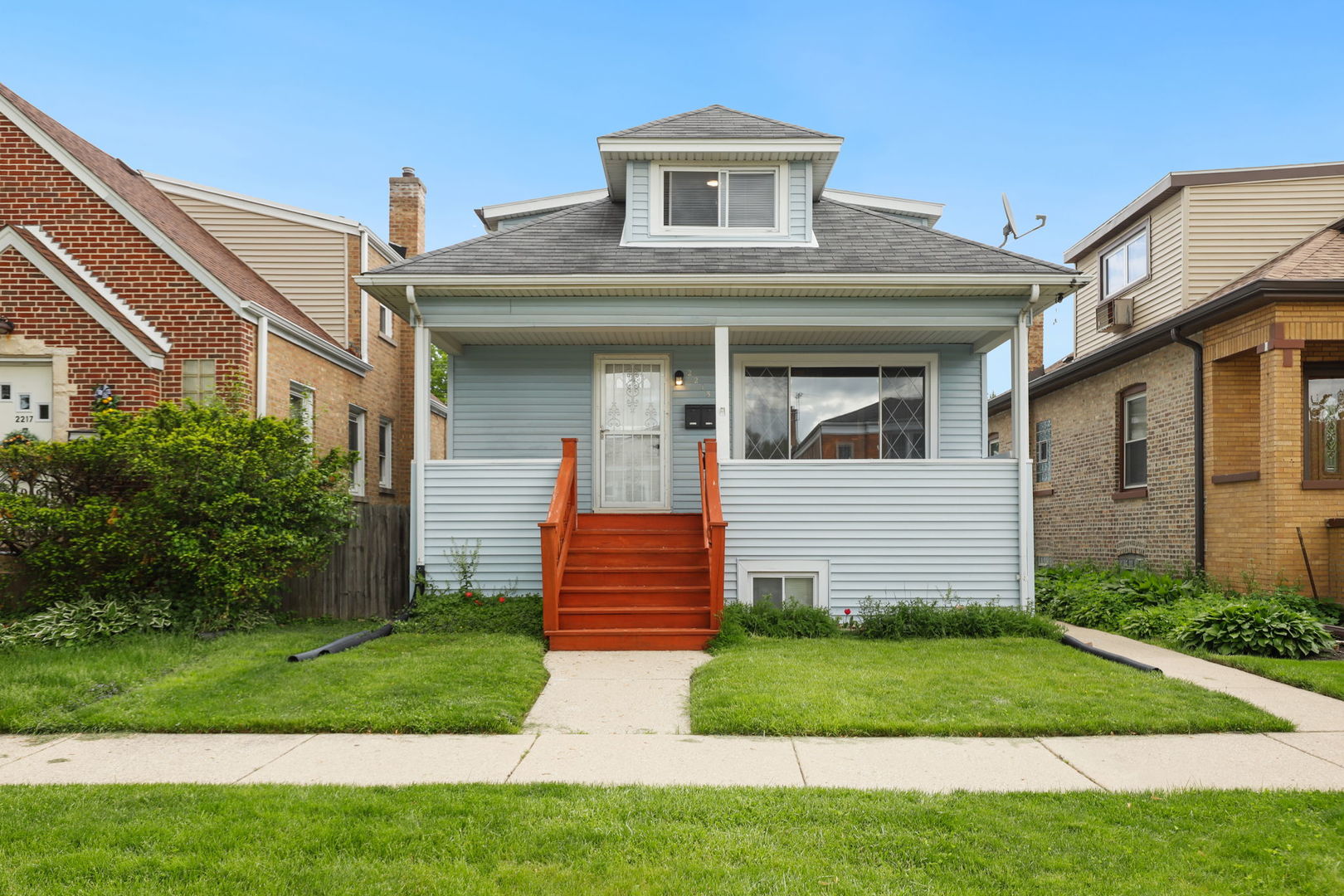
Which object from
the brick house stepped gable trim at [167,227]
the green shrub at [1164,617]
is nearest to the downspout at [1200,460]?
the green shrub at [1164,617]

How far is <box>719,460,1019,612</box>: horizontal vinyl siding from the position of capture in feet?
33.0

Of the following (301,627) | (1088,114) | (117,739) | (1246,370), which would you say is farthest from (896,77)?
(117,739)

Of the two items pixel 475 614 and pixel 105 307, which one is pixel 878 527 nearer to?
pixel 475 614

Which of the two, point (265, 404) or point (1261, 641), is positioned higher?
point (265, 404)

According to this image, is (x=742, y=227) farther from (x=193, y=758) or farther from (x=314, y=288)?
(x=193, y=758)

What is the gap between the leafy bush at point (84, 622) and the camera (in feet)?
26.7

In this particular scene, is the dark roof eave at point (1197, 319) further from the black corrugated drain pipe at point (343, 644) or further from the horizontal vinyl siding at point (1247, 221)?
the black corrugated drain pipe at point (343, 644)

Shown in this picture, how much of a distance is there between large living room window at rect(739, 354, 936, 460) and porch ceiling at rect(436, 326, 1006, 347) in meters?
0.30

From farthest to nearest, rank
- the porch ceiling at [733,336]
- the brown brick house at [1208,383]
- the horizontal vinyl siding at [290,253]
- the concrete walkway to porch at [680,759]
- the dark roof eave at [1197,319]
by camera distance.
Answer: the horizontal vinyl siding at [290,253], the porch ceiling at [733,336], the brown brick house at [1208,383], the dark roof eave at [1197,319], the concrete walkway to porch at [680,759]

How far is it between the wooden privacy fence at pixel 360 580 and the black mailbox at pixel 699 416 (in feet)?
12.0

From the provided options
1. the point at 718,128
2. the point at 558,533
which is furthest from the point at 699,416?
the point at 718,128

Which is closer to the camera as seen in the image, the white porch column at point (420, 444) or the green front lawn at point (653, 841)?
the green front lawn at point (653, 841)

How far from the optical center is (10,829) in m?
3.91

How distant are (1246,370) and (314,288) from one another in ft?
43.7
